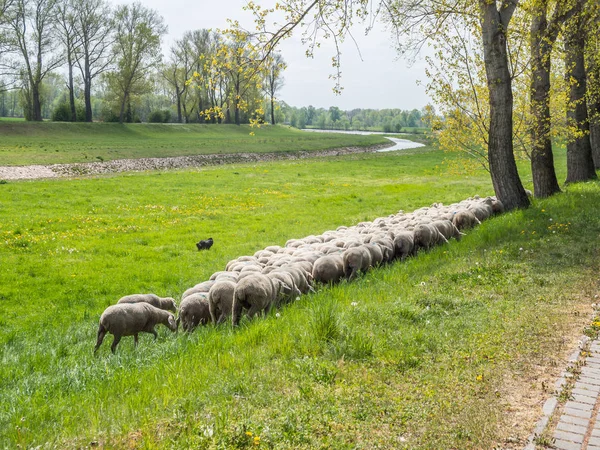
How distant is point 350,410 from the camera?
5152 millimetres

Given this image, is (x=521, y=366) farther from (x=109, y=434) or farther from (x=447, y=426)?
(x=109, y=434)

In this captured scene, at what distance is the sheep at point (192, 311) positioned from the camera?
940 cm

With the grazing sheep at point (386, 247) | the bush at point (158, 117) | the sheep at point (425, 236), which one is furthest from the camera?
the bush at point (158, 117)

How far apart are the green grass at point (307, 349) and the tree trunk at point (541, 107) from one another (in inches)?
56.0

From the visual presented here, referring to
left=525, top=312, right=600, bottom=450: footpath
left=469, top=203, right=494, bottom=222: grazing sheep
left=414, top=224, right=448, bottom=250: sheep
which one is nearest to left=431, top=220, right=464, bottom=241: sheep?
left=414, top=224, right=448, bottom=250: sheep

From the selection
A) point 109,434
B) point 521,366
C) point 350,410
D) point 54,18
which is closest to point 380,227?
point 521,366

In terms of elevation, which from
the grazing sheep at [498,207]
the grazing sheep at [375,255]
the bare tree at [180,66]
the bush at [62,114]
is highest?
the bare tree at [180,66]

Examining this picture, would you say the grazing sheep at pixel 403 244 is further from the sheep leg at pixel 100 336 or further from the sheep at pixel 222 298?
the sheep leg at pixel 100 336

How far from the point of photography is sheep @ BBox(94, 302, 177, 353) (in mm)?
8672

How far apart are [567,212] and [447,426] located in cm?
1156

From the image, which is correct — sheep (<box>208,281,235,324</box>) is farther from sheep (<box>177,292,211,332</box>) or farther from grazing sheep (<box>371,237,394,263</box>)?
grazing sheep (<box>371,237,394,263</box>)

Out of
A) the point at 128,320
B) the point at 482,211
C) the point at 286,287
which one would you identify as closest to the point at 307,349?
the point at 286,287

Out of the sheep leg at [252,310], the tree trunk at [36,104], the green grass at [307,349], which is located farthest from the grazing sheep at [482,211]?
the tree trunk at [36,104]

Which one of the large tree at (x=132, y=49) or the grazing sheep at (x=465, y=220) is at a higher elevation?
the large tree at (x=132, y=49)
